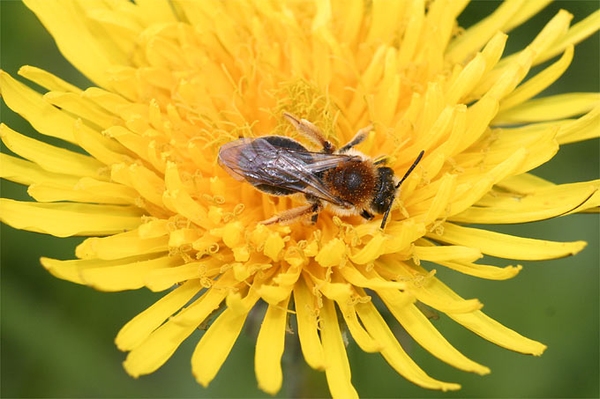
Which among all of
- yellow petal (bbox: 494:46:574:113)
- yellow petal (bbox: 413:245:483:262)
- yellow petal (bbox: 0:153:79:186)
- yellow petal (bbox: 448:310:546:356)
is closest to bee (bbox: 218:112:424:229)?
yellow petal (bbox: 413:245:483:262)

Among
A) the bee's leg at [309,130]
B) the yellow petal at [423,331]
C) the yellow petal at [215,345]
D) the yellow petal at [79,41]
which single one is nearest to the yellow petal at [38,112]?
the yellow petal at [79,41]

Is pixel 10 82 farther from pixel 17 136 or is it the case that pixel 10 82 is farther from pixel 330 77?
pixel 330 77

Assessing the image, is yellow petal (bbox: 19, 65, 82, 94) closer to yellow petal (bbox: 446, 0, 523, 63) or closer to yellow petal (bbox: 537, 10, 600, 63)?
yellow petal (bbox: 446, 0, 523, 63)

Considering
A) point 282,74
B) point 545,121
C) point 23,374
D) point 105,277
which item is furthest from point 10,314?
point 545,121

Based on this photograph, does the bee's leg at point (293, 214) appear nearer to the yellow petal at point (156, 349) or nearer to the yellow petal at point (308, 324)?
the yellow petal at point (308, 324)

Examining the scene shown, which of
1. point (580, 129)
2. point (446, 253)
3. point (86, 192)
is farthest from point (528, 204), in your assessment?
point (86, 192)

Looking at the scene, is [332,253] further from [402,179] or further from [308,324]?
[402,179]
